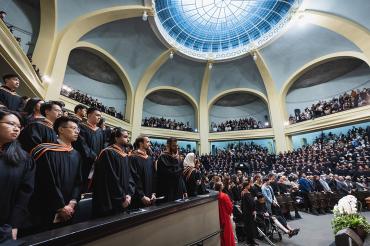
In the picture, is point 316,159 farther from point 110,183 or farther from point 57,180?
point 57,180

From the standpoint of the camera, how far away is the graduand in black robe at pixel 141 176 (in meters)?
3.01

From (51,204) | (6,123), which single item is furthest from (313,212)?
(6,123)

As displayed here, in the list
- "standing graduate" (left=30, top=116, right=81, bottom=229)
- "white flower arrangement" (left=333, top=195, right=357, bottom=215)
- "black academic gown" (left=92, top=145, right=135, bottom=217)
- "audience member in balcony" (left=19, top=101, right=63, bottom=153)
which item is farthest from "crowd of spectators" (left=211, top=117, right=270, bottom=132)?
"standing graduate" (left=30, top=116, right=81, bottom=229)

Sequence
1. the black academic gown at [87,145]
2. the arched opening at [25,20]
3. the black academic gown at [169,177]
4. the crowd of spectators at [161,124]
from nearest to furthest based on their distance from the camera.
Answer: the black academic gown at [87,145]
the black academic gown at [169,177]
the arched opening at [25,20]
the crowd of spectators at [161,124]

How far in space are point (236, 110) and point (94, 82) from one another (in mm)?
15171

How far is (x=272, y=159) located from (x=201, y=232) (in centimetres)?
1451

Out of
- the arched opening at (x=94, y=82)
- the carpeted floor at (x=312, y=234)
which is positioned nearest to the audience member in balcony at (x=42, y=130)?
the carpeted floor at (x=312, y=234)

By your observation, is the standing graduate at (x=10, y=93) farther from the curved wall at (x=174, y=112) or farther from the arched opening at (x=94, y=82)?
the curved wall at (x=174, y=112)

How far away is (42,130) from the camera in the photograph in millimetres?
2422

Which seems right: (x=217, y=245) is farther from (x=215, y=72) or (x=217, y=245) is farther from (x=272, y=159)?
(x=215, y=72)

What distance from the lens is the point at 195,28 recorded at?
1706cm

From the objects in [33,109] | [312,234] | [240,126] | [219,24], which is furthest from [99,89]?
[312,234]

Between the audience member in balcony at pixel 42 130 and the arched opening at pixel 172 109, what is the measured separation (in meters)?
17.1

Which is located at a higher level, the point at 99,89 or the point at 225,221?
the point at 99,89
